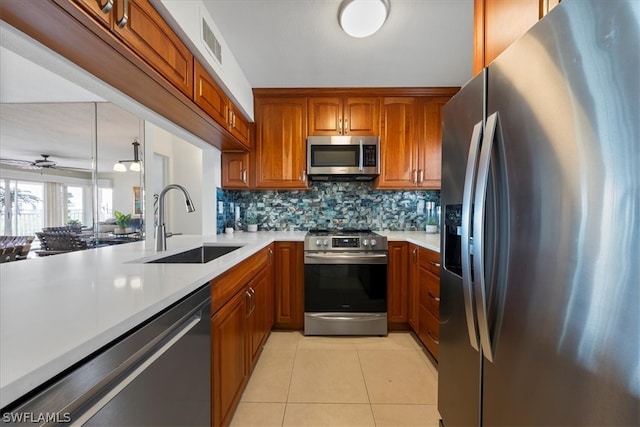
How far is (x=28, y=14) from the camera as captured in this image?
85 centimetres

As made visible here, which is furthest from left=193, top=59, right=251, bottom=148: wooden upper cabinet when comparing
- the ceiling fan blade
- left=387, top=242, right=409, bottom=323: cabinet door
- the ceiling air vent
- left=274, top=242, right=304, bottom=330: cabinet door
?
the ceiling fan blade

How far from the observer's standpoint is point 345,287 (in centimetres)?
246


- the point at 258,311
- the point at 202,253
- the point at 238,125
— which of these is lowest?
the point at 258,311

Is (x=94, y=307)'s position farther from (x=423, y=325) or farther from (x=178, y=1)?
(x=423, y=325)

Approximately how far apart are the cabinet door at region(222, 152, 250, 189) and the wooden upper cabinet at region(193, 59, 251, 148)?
0.31 metres

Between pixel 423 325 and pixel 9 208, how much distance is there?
175 inches

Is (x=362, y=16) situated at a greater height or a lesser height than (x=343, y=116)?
greater

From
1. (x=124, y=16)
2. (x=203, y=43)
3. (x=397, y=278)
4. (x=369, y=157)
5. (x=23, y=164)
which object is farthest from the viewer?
(x=23, y=164)

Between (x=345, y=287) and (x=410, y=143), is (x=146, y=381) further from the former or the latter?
(x=410, y=143)

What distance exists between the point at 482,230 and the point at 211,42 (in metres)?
1.82

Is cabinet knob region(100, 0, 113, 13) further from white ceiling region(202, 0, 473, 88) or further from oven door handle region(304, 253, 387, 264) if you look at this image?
oven door handle region(304, 253, 387, 264)

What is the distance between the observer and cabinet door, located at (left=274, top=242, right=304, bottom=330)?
2.52m

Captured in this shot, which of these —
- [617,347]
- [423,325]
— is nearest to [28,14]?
[617,347]

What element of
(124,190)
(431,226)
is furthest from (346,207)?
(124,190)
